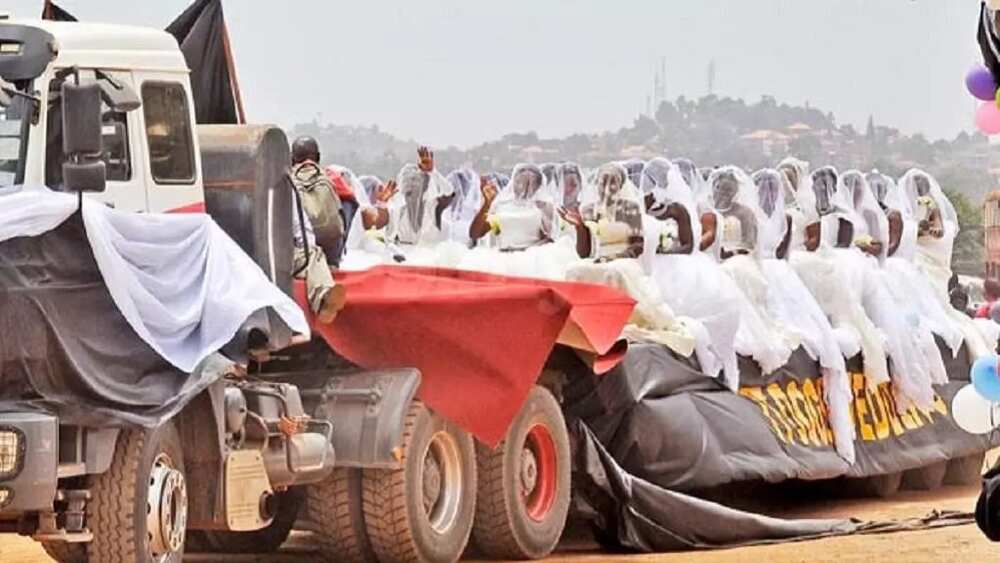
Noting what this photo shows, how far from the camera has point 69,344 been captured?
11844 mm

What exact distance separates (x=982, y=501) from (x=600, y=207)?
9.49 m

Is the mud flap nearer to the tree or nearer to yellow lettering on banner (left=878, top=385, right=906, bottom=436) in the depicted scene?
yellow lettering on banner (left=878, top=385, right=906, bottom=436)

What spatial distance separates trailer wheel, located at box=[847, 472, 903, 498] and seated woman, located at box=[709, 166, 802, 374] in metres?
2.01

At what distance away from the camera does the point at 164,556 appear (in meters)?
12.4

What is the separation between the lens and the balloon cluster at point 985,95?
10.9 metres

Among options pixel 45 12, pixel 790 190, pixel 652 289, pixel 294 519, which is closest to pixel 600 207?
pixel 652 289

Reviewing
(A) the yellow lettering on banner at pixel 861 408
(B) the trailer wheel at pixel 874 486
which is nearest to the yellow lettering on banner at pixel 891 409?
(A) the yellow lettering on banner at pixel 861 408

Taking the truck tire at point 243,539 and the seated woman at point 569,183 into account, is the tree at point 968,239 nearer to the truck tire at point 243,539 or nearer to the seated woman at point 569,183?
the seated woman at point 569,183

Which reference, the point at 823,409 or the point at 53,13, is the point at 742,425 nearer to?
the point at 823,409

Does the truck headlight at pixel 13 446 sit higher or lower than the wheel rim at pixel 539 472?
higher

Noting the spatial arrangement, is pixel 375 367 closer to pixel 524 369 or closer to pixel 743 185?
pixel 524 369

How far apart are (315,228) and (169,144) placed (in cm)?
224

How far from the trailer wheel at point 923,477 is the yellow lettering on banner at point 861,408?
1669 millimetres

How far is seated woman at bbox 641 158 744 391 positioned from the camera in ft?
62.6
